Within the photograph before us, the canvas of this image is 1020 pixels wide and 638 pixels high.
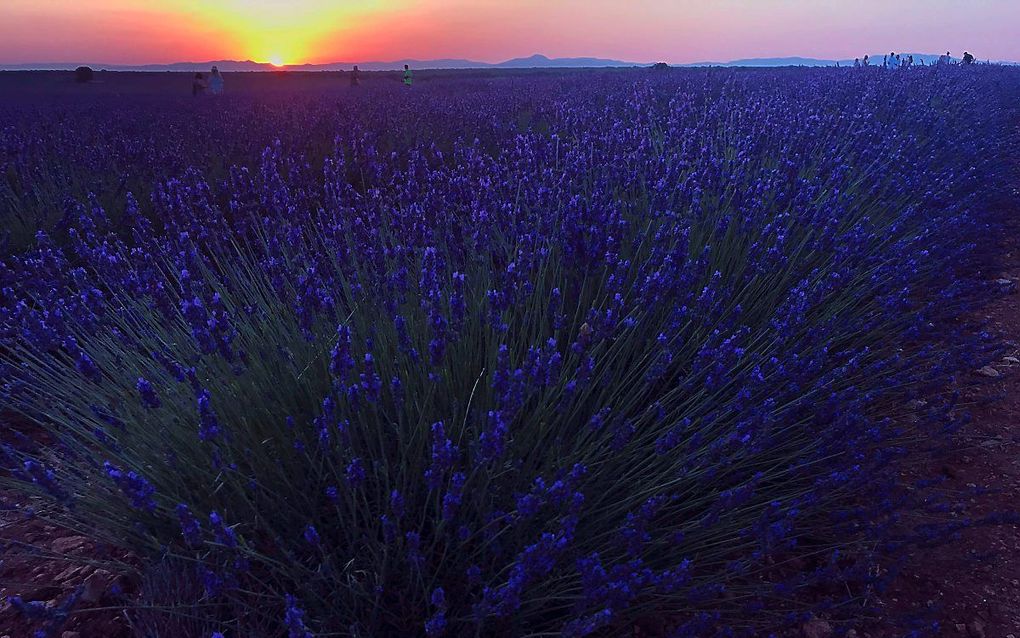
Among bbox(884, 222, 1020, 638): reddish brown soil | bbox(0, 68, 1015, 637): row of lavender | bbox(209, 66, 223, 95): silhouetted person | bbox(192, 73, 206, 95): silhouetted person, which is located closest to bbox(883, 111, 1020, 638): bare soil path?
bbox(884, 222, 1020, 638): reddish brown soil

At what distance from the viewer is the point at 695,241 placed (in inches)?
103

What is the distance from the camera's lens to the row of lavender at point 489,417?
1311 millimetres

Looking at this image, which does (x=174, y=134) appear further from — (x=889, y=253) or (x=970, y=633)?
(x=970, y=633)

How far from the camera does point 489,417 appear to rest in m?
1.26

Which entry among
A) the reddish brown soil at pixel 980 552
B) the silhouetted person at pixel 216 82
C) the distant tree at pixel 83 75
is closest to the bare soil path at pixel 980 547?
the reddish brown soil at pixel 980 552

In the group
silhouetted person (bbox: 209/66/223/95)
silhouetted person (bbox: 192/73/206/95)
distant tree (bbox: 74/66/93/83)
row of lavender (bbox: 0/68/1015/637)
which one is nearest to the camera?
row of lavender (bbox: 0/68/1015/637)

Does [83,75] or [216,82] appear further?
[83,75]

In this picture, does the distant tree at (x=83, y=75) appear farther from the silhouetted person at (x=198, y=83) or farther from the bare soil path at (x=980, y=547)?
the bare soil path at (x=980, y=547)

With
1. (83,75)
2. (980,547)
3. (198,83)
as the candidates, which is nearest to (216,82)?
(198,83)

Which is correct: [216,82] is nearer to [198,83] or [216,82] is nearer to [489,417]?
[198,83]

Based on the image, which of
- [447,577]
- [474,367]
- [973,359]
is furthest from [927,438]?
[447,577]

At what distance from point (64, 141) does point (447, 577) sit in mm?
6835

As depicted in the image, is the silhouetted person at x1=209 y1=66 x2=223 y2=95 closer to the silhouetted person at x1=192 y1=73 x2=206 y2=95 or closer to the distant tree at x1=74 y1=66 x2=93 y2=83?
the silhouetted person at x1=192 y1=73 x2=206 y2=95

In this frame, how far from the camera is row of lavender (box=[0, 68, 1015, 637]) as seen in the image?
1311mm
